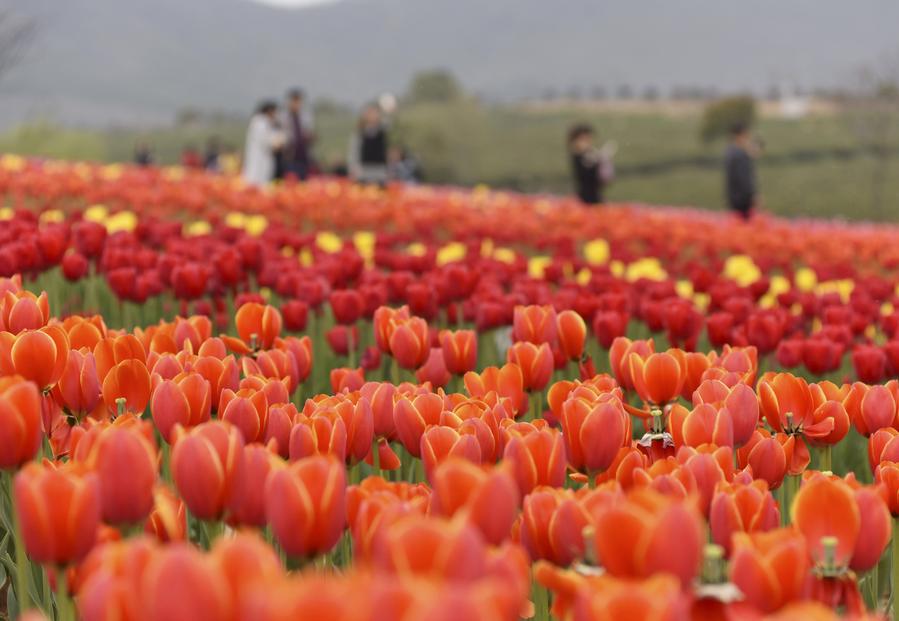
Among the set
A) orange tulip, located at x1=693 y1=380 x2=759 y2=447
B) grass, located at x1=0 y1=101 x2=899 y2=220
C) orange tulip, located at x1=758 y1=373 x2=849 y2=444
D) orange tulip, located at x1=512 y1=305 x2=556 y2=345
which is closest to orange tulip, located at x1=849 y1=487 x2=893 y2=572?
orange tulip, located at x1=693 y1=380 x2=759 y2=447

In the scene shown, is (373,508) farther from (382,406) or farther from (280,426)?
(382,406)

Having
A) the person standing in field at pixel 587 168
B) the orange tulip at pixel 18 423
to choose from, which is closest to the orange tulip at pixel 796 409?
the orange tulip at pixel 18 423

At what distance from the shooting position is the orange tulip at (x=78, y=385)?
8.15 feet

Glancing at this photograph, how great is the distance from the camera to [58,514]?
1498 millimetres

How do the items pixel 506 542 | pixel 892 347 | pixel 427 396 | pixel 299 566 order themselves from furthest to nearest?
pixel 892 347
pixel 427 396
pixel 299 566
pixel 506 542

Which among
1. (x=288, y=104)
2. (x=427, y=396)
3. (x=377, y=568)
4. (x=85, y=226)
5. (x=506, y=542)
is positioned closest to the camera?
(x=377, y=568)

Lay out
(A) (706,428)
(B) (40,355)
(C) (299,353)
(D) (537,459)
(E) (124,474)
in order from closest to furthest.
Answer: (E) (124,474), (D) (537,459), (A) (706,428), (B) (40,355), (C) (299,353)

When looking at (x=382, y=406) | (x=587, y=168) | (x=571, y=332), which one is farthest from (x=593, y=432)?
(x=587, y=168)

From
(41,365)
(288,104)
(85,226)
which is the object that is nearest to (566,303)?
Answer: (85,226)

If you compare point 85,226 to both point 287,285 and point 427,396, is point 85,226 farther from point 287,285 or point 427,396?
point 427,396

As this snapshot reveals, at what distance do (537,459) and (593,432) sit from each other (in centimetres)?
21

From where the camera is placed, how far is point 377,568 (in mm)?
1254

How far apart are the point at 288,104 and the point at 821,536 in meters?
16.7

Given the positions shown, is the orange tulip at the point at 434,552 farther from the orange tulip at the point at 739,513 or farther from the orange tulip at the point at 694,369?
the orange tulip at the point at 694,369
